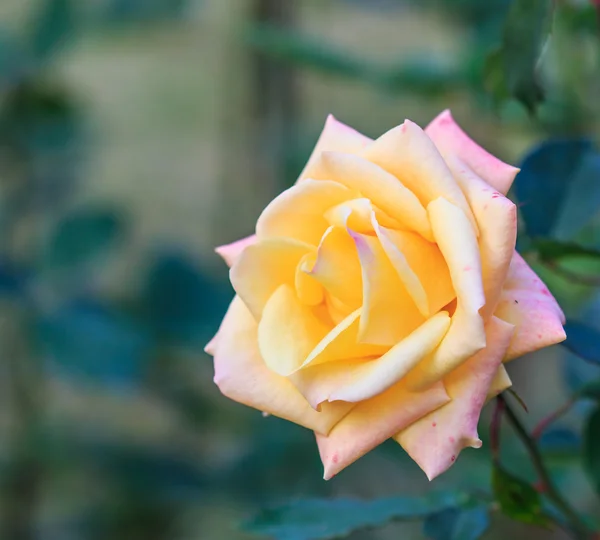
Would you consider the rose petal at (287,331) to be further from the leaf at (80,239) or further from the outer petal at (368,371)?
the leaf at (80,239)

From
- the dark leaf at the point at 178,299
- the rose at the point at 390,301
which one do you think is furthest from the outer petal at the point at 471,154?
the dark leaf at the point at 178,299

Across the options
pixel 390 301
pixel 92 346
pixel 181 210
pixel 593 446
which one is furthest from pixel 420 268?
pixel 181 210

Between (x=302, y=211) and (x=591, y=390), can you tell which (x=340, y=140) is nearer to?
(x=302, y=211)

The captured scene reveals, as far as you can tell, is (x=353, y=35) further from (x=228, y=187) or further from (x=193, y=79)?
(x=228, y=187)

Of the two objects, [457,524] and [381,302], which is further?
[457,524]

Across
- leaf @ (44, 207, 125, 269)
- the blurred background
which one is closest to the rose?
the blurred background
